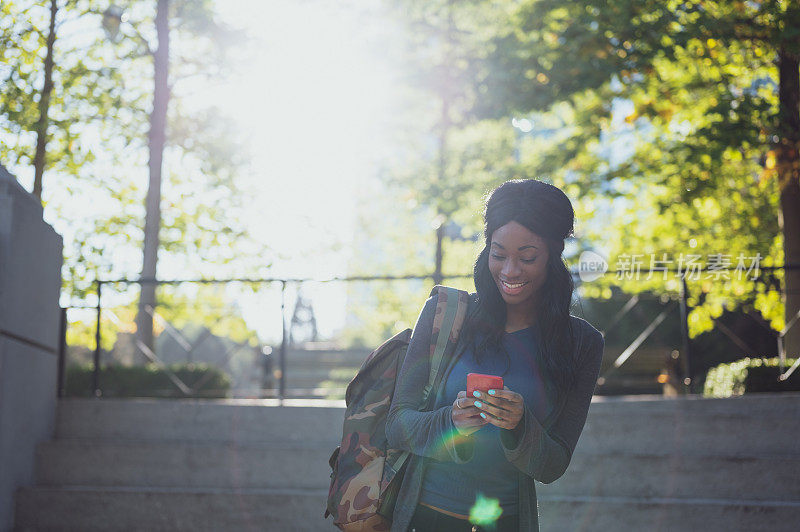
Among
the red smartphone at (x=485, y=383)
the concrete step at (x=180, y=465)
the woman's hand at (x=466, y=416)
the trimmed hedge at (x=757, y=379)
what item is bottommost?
the concrete step at (x=180, y=465)

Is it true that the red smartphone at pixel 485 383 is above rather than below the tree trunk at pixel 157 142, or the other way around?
below

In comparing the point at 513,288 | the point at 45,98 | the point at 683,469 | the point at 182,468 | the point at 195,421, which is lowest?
the point at 182,468

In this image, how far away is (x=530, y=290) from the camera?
8.52 feet

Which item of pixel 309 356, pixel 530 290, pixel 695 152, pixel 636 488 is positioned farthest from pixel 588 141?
pixel 530 290

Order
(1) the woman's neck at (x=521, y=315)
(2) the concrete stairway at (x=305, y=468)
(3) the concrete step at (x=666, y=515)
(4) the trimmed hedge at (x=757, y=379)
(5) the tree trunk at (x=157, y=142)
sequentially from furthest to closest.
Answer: (5) the tree trunk at (x=157, y=142), (4) the trimmed hedge at (x=757, y=379), (2) the concrete stairway at (x=305, y=468), (3) the concrete step at (x=666, y=515), (1) the woman's neck at (x=521, y=315)

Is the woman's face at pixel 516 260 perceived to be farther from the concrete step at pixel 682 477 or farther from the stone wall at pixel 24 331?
the stone wall at pixel 24 331

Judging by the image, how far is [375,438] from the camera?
8.55 feet

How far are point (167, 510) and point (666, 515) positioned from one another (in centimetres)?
391

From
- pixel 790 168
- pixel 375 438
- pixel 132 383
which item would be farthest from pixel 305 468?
pixel 790 168

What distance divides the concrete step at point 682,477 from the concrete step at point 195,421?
88.3 inches

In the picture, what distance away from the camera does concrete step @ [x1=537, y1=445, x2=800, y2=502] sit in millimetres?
6266

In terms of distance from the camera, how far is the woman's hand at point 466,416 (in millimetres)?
2205

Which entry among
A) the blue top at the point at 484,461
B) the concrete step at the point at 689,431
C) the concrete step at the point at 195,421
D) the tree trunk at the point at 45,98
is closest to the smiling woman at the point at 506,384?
the blue top at the point at 484,461

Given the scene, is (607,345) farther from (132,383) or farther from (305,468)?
(305,468)
